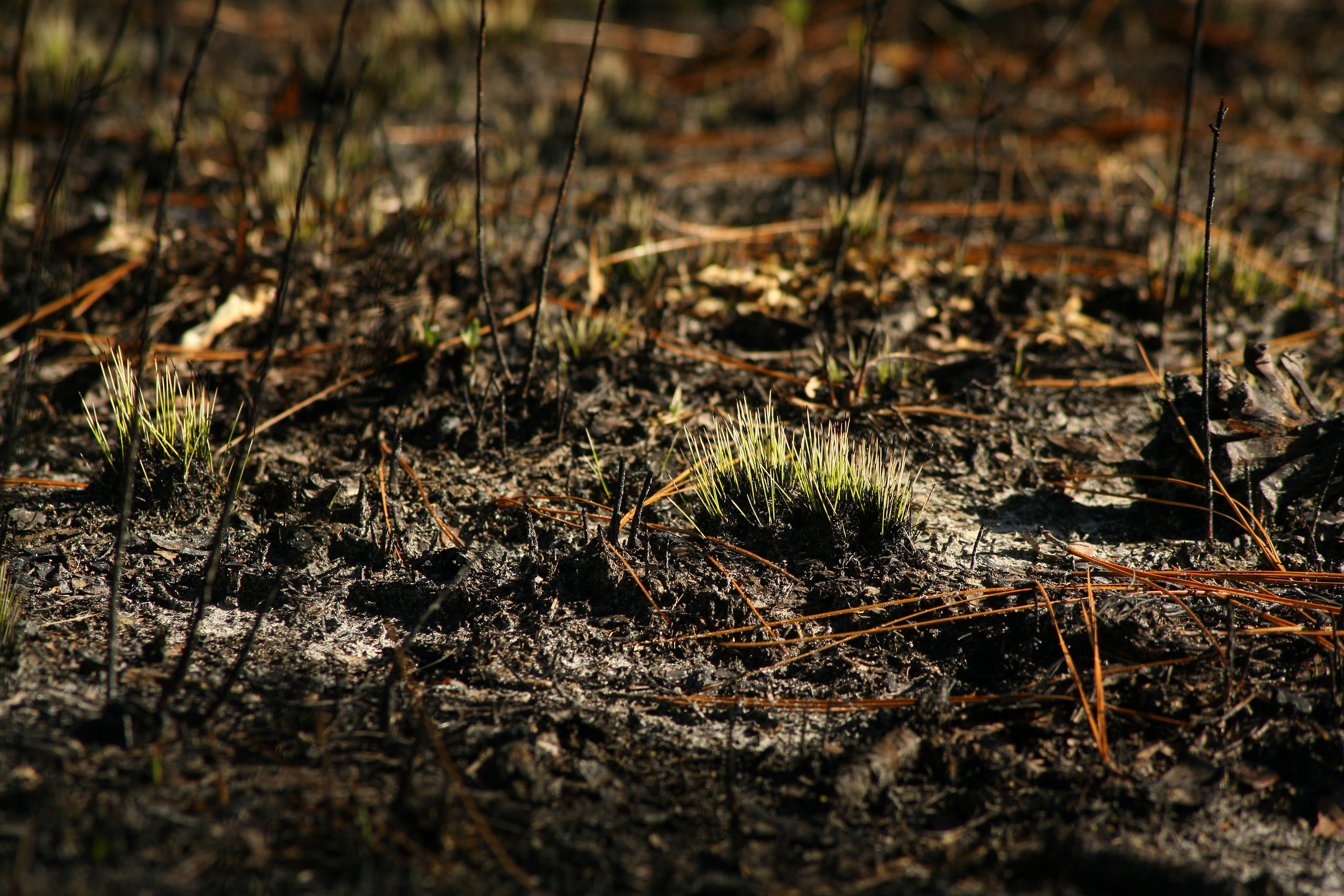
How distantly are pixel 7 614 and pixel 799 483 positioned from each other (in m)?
1.82

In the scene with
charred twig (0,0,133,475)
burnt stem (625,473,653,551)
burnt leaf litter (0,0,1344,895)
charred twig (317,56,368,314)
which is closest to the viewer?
burnt leaf litter (0,0,1344,895)

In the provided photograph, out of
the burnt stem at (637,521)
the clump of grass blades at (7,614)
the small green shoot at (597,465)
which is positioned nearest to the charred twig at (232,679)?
the clump of grass blades at (7,614)

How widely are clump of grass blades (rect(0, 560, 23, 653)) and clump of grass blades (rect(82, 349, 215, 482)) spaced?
469 millimetres

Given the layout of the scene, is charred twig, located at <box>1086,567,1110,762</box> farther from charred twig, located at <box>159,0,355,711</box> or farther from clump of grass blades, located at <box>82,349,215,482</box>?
clump of grass blades, located at <box>82,349,215,482</box>

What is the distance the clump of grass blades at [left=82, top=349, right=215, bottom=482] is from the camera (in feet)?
7.92

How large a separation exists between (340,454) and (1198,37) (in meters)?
2.94

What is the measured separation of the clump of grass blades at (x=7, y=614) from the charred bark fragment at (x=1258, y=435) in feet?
9.30

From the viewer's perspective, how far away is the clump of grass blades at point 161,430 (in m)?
2.41

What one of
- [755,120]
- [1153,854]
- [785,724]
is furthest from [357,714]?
[755,120]

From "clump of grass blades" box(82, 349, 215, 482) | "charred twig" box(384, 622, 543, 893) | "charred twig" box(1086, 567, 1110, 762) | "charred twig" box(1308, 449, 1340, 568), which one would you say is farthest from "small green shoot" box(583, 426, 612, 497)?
"charred twig" box(1308, 449, 1340, 568)

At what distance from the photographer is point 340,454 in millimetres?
2762

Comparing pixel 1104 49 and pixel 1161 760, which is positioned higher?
pixel 1104 49

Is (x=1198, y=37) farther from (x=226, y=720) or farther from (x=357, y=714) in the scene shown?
(x=226, y=720)

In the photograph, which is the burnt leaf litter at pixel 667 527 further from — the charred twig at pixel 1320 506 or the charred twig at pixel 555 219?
the charred twig at pixel 555 219
